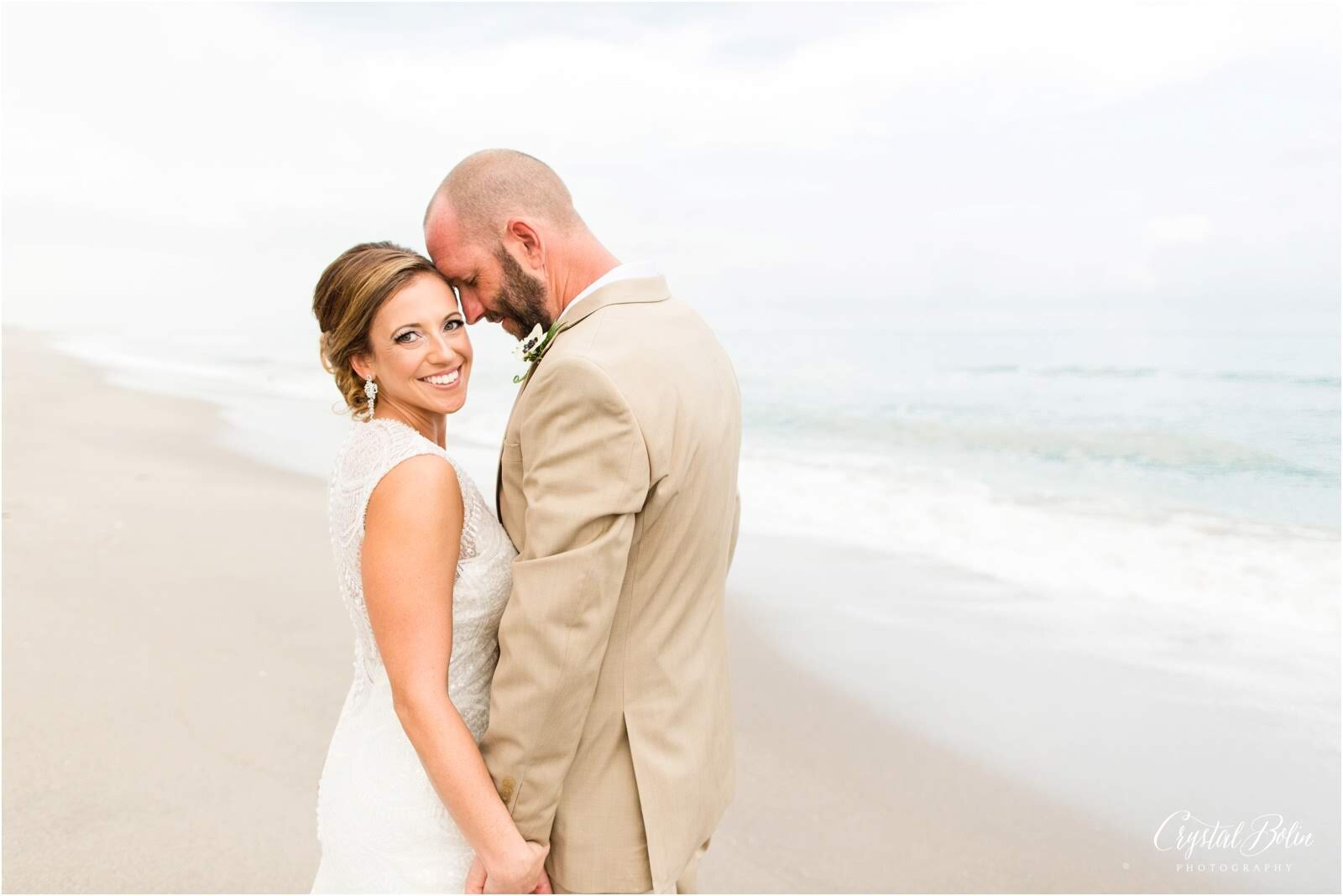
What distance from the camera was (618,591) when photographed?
69.3 inches

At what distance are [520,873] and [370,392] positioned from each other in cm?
107

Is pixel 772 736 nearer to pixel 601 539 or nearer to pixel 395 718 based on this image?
pixel 395 718

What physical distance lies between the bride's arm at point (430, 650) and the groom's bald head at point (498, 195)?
A: 585 mm

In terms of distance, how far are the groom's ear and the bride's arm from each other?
0.54 m

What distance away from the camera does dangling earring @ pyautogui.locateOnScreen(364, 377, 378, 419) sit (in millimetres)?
2240

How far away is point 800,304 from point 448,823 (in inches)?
2528

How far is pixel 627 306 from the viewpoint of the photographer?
1.94 metres

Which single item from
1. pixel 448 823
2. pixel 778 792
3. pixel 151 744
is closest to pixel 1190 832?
pixel 778 792

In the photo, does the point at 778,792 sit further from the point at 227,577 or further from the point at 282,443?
the point at 282,443

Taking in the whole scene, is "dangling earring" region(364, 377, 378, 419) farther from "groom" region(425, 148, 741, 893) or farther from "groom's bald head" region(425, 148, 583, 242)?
"groom's bald head" region(425, 148, 583, 242)

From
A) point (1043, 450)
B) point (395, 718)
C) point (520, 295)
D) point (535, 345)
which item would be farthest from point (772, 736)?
point (1043, 450)

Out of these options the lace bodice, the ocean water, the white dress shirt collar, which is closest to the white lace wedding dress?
the lace bodice

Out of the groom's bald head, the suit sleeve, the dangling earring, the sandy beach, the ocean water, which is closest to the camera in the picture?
the suit sleeve

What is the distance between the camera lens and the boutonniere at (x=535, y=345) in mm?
2027
